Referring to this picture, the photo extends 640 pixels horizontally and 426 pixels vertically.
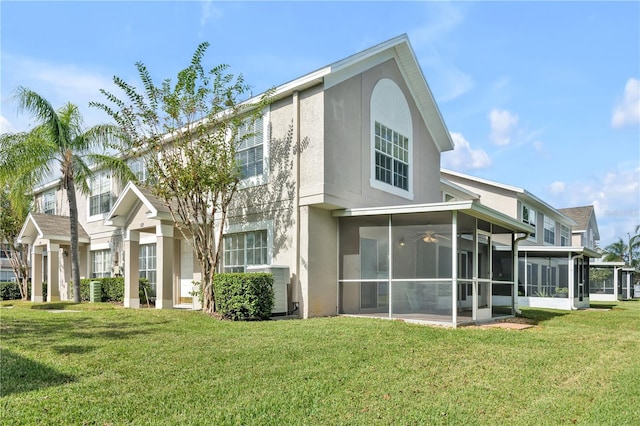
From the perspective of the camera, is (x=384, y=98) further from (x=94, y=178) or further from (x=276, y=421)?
(x=94, y=178)

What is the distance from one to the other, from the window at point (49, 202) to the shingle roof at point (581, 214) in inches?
1456

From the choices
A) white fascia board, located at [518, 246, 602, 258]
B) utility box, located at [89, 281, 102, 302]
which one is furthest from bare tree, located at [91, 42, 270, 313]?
white fascia board, located at [518, 246, 602, 258]

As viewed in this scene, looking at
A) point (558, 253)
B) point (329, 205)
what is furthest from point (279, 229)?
point (558, 253)

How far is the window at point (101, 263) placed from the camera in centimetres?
2211

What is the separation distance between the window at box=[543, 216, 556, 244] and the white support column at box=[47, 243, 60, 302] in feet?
89.2

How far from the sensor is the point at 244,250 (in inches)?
607

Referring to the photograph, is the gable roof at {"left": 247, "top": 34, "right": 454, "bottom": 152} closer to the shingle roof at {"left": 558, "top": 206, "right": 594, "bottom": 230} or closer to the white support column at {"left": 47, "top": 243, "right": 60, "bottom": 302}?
the white support column at {"left": 47, "top": 243, "right": 60, "bottom": 302}

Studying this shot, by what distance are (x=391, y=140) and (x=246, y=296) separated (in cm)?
734

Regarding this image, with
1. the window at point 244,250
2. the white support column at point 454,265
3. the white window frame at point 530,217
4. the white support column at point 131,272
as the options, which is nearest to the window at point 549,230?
the white window frame at point 530,217

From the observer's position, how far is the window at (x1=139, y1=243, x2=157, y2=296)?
19.1m

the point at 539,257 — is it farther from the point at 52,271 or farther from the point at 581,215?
the point at 52,271

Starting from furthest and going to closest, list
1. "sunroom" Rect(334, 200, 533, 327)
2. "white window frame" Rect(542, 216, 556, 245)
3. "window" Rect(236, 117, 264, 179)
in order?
1. "white window frame" Rect(542, 216, 556, 245)
2. "window" Rect(236, 117, 264, 179)
3. "sunroom" Rect(334, 200, 533, 327)

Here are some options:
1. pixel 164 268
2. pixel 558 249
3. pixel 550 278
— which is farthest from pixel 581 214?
pixel 164 268

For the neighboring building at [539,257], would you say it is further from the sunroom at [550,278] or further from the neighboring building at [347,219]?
the neighboring building at [347,219]
